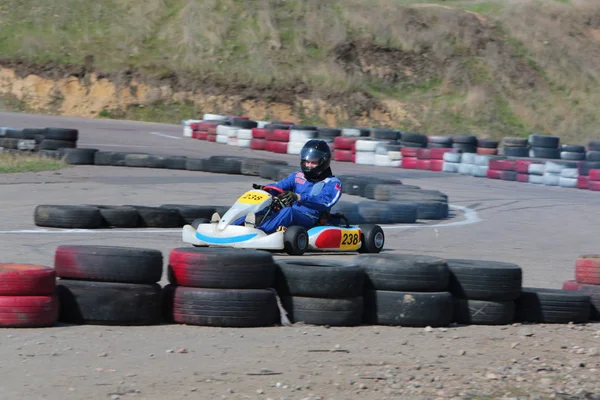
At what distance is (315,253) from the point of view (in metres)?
10.1

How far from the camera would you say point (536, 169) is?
21984 millimetres

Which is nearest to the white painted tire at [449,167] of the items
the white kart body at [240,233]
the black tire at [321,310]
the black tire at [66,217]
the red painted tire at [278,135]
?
the red painted tire at [278,135]

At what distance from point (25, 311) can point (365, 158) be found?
62.3 feet

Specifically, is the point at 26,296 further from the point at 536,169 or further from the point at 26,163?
the point at 536,169

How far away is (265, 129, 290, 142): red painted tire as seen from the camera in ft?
84.8

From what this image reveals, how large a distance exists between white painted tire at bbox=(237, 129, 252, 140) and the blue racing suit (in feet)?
54.8

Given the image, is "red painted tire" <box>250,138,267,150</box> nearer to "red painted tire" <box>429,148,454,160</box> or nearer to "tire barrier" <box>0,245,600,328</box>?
"red painted tire" <box>429,148,454,160</box>

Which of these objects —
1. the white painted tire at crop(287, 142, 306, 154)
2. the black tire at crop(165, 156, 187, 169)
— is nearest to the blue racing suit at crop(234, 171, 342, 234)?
the black tire at crop(165, 156, 187, 169)

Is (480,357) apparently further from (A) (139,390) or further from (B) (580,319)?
(A) (139,390)

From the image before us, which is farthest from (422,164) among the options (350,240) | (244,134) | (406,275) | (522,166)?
(406,275)

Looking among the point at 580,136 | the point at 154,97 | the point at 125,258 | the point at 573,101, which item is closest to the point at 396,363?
the point at 125,258

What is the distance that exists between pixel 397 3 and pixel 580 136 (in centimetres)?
1103

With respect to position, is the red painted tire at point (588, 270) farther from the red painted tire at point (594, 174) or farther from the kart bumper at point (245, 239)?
the red painted tire at point (594, 174)

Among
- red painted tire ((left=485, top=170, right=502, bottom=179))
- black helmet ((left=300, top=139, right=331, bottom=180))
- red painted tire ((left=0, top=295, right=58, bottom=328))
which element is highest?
black helmet ((left=300, top=139, right=331, bottom=180))
